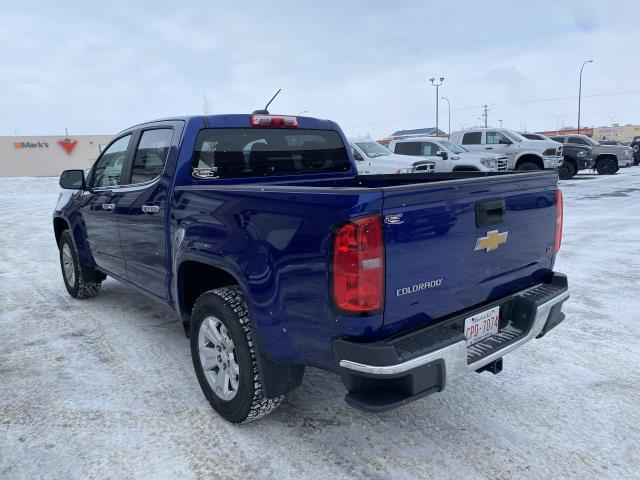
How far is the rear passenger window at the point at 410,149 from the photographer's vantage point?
52.7 ft

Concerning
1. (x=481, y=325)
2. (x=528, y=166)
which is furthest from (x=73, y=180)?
(x=528, y=166)

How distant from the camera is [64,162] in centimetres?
4322

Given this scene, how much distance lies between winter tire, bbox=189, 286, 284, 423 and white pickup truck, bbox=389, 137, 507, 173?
1258 cm

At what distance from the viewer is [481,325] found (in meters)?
2.69

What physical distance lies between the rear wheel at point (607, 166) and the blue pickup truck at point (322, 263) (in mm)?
24219

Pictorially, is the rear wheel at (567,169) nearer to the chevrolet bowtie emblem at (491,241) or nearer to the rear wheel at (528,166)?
the rear wheel at (528,166)

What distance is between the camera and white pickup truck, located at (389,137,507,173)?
49.5 feet

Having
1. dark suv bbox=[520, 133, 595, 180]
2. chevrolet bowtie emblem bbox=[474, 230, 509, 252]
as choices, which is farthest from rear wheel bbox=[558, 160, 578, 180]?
chevrolet bowtie emblem bbox=[474, 230, 509, 252]

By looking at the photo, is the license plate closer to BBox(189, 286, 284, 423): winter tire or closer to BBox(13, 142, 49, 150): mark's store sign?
BBox(189, 286, 284, 423): winter tire

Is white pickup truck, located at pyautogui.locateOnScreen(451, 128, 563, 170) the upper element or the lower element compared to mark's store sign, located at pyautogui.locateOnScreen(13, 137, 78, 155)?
lower

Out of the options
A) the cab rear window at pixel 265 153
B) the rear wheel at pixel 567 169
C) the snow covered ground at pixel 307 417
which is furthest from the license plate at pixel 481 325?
the rear wheel at pixel 567 169

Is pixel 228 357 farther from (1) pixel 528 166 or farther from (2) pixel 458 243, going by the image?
(1) pixel 528 166

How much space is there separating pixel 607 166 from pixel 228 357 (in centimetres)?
2633

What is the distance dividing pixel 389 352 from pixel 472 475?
879mm
